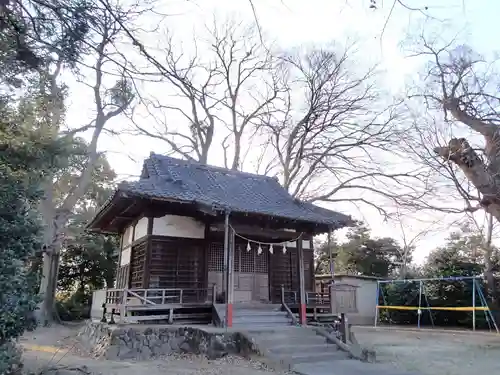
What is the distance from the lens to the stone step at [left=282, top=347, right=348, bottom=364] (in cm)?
774

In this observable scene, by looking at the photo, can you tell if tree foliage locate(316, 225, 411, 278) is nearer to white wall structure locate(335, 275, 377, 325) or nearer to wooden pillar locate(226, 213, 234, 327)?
white wall structure locate(335, 275, 377, 325)

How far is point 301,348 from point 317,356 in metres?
0.40

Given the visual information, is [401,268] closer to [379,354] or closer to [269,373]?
[379,354]

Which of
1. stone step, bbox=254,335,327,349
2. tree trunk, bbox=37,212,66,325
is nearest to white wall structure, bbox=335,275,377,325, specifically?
stone step, bbox=254,335,327,349

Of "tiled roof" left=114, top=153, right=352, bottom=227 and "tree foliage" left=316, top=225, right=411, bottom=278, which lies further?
"tree foliage" left=316, top=225, right=411, bottom=278

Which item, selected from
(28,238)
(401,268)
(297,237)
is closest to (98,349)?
(28,238)

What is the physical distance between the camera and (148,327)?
856cm

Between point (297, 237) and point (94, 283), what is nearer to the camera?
point (297, 237)

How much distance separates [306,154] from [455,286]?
28.3 ft

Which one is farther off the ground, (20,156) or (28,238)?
(20,156)

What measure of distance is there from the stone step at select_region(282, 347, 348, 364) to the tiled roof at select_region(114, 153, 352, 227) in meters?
3.36

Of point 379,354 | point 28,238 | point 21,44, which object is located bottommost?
point 379,354

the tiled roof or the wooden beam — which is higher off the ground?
the tiled roof

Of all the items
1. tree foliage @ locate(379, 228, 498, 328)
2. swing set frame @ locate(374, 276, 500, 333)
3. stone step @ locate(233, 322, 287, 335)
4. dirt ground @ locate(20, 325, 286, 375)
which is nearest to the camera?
dirt ground @ locate(20, 325, 286, 375)
